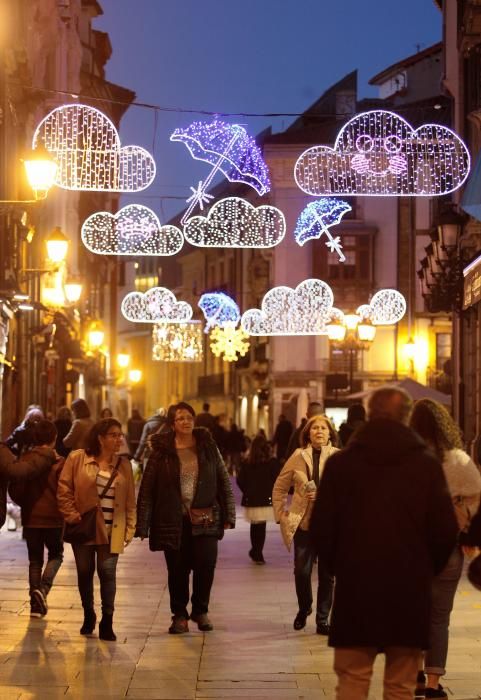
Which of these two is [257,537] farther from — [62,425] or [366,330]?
[366,330]

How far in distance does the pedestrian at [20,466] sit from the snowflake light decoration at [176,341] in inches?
2136

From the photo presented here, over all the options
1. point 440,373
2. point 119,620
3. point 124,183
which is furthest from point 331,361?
point 119,620

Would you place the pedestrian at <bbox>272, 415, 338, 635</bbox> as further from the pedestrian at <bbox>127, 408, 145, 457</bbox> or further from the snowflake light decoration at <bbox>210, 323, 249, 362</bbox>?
the snowflake light decoration at <bbox>210, 323, 249, 362</bbox>

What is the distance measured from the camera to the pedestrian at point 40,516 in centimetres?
1310

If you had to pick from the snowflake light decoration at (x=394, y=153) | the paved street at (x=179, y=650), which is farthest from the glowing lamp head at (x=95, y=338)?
the paved street at (x=179, y=650)

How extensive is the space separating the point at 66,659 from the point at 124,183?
11596mm

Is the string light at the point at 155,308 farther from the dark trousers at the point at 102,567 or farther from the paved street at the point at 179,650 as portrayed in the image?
the dark trousers at the point at 102,567

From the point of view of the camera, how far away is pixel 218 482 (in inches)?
488

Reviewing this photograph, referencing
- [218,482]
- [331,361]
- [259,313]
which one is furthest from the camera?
[331,361]

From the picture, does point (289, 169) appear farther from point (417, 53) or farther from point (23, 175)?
point (23, 175)

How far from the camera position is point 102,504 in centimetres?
1195

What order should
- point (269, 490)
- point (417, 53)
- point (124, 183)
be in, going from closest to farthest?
point (269, 490) < point (124, 183) < point (417, 53)

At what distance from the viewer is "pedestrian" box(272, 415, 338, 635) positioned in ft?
40.7

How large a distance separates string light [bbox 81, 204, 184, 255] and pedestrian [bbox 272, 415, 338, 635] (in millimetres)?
15199
